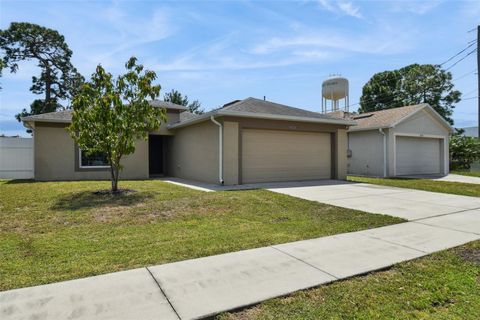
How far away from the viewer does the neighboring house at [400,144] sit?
17312 mm

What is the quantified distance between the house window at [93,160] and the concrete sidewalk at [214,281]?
12.2 m

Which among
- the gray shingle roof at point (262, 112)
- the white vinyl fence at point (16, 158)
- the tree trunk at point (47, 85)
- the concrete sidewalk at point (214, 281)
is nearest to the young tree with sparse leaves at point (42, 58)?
the tree trunk at point (47, 85)

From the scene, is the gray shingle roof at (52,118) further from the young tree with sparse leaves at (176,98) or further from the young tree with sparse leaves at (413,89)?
the young tree with sparse leaves at (413,89)

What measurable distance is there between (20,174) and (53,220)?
42.0 feet

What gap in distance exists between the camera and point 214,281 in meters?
3.41

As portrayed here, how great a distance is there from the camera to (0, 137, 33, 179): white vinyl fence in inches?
631

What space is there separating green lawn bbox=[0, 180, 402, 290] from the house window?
559 cm

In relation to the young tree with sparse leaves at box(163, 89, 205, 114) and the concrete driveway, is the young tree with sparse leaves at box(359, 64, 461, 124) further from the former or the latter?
the concrete driveway

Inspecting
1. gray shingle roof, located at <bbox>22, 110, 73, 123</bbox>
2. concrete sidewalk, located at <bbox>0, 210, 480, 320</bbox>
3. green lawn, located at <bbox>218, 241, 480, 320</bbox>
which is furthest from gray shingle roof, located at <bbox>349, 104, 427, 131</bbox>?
gray shingle roof, located at <bbox>22, 110, 73, 123</bbox>

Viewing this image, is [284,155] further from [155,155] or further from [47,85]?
[47,85]

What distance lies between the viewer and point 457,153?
2303 cm

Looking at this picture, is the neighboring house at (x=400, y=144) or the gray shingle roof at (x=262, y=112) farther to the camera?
the neighboring house at (x=400, y=144)

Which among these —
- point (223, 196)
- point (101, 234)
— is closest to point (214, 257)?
point (101, 234)

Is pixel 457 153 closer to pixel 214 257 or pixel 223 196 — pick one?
pixel 223 196
